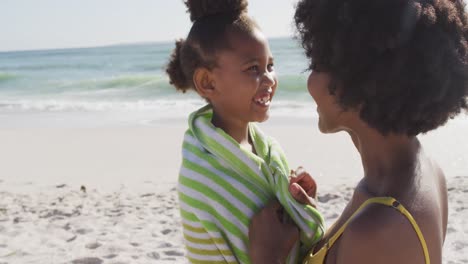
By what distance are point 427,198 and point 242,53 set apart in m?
1.14

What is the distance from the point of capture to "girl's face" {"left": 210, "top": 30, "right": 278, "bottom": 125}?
8.39ft

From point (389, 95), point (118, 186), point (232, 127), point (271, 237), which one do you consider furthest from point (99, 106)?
point (389, 95)

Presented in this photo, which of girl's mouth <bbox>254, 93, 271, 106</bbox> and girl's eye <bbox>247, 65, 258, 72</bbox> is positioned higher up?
girl's eye <bbox>247, 65, 258, 72</bbox>

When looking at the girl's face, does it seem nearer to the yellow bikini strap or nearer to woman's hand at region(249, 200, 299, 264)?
woman's hand at region(249, 200, 299, 264)

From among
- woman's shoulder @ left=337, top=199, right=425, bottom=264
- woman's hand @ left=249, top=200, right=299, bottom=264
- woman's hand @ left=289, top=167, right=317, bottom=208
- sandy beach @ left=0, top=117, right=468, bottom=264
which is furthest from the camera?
sandy beach @ left=0, top=117, right=468, bottom=264

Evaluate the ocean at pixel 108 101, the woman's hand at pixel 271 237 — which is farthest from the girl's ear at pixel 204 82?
the ocean at pixel 108 101

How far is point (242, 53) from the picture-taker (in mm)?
2557

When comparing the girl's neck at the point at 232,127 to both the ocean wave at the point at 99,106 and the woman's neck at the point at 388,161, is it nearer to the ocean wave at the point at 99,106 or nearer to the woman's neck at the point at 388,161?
the woman's neck at the point at 388,161

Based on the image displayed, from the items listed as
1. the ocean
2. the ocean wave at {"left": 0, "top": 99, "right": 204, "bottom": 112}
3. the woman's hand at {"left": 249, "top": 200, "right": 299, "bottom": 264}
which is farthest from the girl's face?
the ocean wave at {"left": 0, "top": 99, "right": 204, "bottom": 112}

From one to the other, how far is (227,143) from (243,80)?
0.38 meters

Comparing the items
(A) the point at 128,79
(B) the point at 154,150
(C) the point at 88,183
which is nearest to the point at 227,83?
(C) the point at 88,183

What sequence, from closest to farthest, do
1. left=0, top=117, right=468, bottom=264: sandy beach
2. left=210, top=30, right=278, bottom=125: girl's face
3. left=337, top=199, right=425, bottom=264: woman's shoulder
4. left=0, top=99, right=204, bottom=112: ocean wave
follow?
left=337, top=199, right=425, bottom=264: woman's shoulder < left=210, top=30, right=278, bottom=125: girl's face < left=0, top=117, right=468, bottom=264: sandy beach < left=0, top=99, right=204, bottom=112: ocean wave

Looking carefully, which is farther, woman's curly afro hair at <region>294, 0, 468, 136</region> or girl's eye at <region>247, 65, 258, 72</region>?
girl's eye at <region>247, 65, 258, 72</region>

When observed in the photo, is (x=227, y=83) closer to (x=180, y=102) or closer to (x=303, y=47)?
(x=303, y=47)
